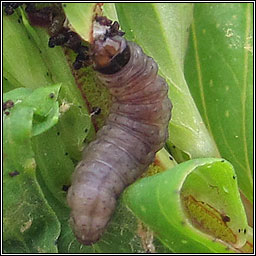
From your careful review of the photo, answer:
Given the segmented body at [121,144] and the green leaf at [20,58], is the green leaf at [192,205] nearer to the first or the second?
the segmented body at [121,144]

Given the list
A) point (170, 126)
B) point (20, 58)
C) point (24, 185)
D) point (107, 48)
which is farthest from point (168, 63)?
point (24, 185)

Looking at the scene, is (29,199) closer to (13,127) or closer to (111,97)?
(13,127)

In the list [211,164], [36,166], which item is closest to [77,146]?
[36,166]

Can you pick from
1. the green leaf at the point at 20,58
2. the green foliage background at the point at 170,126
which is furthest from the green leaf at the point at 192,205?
the green leaf at the point at 20,58

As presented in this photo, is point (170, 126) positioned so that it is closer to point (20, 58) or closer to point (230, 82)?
point (230, 82)

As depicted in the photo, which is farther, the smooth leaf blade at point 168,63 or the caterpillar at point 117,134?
the smooth leaf blade at point 168,63
